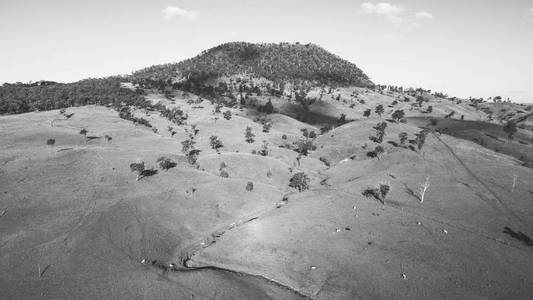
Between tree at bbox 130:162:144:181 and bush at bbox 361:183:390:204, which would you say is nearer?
bush at bbox 361:183:390:204

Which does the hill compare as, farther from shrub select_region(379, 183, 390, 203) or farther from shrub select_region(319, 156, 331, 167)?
shrub select_region(319, 156, 331, 167)

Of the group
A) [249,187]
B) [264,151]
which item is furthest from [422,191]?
[264,151]

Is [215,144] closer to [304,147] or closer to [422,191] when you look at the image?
[304,147]

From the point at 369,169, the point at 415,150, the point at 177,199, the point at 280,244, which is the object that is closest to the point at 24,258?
the point at 177,199

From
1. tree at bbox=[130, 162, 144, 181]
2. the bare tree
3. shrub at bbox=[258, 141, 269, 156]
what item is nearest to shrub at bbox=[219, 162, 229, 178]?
tree at bbox=[130, 162, 144, 181]

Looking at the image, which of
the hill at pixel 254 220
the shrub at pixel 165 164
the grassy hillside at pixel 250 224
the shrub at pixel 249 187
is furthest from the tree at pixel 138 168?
the shrub at pixel 249 187

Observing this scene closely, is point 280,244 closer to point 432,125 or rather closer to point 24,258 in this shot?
point 24,258

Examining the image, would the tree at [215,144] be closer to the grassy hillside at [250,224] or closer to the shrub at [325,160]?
the grassy hillside at [250,224]

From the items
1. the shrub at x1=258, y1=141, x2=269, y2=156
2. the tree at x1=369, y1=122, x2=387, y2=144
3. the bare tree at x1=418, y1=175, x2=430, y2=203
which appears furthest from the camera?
the tree at x1=369, y1=122, x2=387, y2=144
